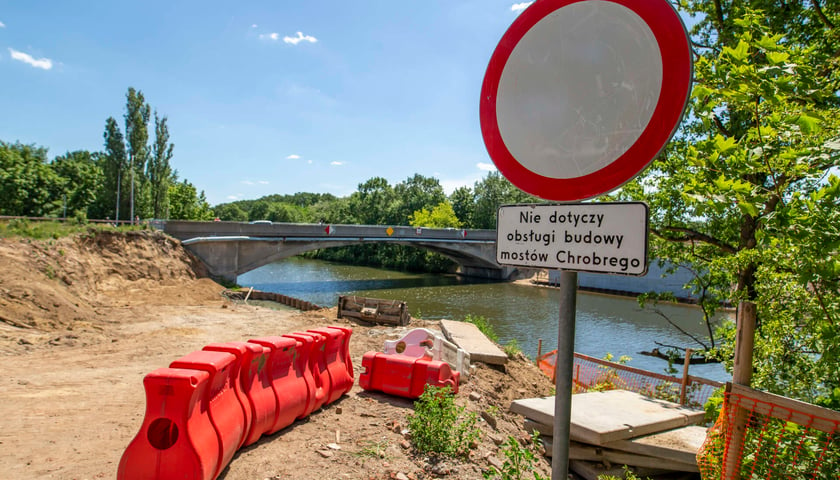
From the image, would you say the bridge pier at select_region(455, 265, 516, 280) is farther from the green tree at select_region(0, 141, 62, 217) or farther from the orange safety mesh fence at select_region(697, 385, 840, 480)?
the orange safety mesh fence at select_region(697, 385, 840, 480)

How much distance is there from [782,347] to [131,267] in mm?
26336

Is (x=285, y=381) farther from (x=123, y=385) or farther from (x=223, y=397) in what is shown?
(x=123, y=385)

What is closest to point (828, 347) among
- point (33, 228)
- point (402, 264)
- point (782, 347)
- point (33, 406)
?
point (782, 347)

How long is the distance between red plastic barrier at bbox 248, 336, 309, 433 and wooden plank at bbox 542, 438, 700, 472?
2929mm

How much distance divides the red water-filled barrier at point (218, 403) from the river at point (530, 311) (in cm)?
1396

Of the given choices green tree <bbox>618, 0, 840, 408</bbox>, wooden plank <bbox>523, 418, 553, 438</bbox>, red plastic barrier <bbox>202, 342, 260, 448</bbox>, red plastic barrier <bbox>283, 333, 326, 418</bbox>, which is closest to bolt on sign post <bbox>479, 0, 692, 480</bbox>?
green tree <bbox>618, 0, 840, 408</bbox>

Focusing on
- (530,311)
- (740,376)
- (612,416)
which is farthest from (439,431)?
(530,311)

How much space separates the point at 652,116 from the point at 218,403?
3776mm

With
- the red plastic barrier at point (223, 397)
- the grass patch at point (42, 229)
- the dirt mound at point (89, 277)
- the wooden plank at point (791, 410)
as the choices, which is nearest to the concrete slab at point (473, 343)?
the red plastic barrier at point (223, 397)

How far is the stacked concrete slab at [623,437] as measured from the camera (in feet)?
15.1

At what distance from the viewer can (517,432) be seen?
5.88m

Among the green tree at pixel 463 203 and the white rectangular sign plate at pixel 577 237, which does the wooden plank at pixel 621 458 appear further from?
the green tree at pixel 463 203

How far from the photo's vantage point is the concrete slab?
8.96 m

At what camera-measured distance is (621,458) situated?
15.5ft
